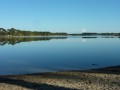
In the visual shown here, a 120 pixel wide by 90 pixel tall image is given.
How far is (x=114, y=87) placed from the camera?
13695mm

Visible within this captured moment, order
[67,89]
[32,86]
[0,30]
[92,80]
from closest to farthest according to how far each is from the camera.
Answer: [67,89] < [32,86] < [92,80] < [0,30]

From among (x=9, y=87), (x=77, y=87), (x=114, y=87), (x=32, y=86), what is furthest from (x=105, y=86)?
(x=9, y=87)

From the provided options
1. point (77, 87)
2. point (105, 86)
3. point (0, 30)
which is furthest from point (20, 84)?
point (0, 30)

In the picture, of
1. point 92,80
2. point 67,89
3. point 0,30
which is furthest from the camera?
point 0,30

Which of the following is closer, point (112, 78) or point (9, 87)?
point (9, 87)

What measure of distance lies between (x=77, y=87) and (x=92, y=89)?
0.82 meters

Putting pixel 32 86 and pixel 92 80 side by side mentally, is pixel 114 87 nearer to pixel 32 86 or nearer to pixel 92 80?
pixel 92 80

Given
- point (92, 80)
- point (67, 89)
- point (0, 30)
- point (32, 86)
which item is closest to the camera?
point (67, 89)

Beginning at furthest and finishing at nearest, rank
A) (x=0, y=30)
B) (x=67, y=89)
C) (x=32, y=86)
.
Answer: (x=0, y=30) < (x=32, y=86) < (x=67, y=89)

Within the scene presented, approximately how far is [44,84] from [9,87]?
185 centimetres

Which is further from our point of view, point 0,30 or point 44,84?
point 0,30

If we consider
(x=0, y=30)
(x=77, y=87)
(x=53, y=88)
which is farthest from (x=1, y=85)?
(x=0, y=30)

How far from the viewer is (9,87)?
45.7 ft

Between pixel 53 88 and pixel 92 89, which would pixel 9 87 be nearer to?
pixel 53 88
